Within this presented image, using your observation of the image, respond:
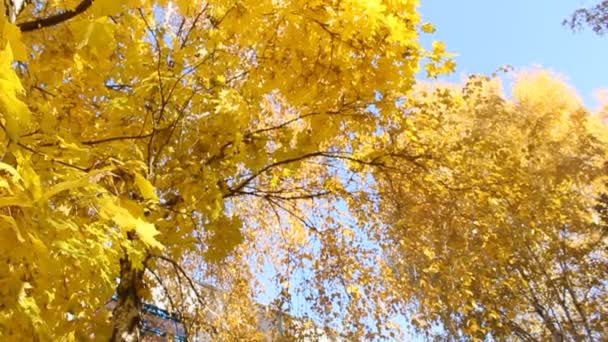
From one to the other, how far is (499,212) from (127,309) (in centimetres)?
363

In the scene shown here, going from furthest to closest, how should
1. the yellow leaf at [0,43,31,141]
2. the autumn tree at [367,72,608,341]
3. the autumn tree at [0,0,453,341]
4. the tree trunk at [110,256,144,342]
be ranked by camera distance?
the autumn tree at [367,72,608,341] → the tree trunk at [110,256,144,342] → the autumn tree at [0,0,453,341] → the yellow leaf at [0,43,31,141]

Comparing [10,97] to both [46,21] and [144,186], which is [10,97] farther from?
[46,21]

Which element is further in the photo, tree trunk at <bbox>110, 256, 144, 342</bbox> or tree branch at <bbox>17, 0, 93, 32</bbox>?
tree trunk at <bbox>110, 256, 144, 342</bbox>

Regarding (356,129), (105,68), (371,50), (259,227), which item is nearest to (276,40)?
(371,50)

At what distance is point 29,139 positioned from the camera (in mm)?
1188

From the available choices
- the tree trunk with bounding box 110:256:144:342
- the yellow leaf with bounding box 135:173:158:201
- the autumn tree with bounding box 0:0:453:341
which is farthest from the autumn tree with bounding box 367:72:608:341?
the yellow leaf with bounding box 135:173:158:201

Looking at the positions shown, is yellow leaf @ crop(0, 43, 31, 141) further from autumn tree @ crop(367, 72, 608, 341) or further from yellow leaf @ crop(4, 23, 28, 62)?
autumn tree @ crop(367, 72, 608, 341)

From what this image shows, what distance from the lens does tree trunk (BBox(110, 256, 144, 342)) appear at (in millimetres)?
2915

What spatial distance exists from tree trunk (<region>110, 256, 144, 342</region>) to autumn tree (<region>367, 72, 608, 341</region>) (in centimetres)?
209

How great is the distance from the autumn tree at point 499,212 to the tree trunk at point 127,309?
2088mm

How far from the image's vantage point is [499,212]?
15.2ft

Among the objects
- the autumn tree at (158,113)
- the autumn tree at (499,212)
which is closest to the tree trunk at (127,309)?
the autumn tree at (158,113)

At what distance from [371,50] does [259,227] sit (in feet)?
18.3

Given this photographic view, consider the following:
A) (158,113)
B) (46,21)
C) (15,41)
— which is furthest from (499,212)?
(15,41)
